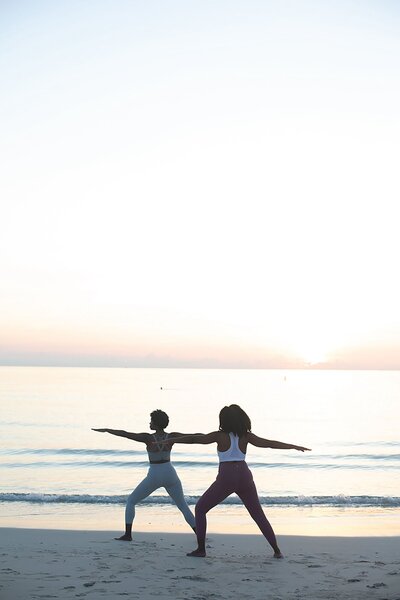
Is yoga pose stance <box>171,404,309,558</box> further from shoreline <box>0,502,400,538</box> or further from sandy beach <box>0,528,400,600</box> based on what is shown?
shoreline <box>0,502,400,538</box>

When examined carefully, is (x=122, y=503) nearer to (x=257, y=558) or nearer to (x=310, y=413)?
(x=257, y=558)

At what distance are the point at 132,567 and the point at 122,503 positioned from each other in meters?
9.08

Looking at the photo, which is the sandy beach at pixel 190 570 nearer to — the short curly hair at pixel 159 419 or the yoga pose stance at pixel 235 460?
the yoga pose stance at pixel 235 460

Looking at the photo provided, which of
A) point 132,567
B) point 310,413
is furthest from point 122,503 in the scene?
point 310,413

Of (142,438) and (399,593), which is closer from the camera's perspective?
(399,593)

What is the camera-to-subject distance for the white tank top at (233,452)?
8.78 meters

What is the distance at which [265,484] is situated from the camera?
76.8 feet

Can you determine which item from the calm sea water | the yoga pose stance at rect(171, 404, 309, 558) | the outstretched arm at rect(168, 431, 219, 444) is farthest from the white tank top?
the calm sea water

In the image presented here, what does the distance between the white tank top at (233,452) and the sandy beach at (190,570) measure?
131 centimetres

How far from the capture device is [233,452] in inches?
346

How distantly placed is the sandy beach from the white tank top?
4.31 feet

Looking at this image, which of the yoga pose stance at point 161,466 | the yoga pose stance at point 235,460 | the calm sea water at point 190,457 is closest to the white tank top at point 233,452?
the yoga pose stance at point 235,460

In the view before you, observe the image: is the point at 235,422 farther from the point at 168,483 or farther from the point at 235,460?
the point at 168,483

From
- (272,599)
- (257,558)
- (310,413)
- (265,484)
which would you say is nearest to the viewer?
(272,599)
